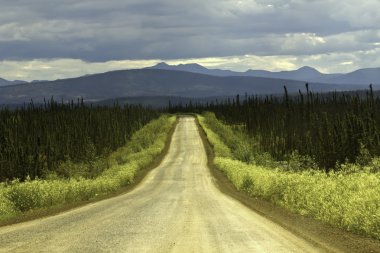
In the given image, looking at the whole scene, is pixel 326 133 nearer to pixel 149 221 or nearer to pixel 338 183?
pixel 338 183

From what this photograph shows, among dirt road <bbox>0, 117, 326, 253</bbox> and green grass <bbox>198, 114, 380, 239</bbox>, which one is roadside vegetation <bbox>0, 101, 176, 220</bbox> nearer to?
dirt road <bbox>0, 117, 326, 253</bbox>

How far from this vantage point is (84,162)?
6175cm

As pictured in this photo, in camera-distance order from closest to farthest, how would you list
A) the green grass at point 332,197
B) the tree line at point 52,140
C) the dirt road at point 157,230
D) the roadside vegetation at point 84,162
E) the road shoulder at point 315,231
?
the dirt road at point 157,230 < the road shoulder at point 315,231 < the green grass at point 332,197 < the roadside vegetation at point 84,162 < the tree line at point 52,140

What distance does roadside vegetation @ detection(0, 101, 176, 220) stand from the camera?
22955 millimetres

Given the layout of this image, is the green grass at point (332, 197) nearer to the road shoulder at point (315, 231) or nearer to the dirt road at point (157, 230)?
the road shoulder at point (315, 231)

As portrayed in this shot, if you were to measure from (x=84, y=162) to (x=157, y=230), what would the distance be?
49.1 meters

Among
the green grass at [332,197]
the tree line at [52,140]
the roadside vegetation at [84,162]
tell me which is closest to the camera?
the green grass at [332,197]

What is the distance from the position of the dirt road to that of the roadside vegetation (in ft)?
9.58

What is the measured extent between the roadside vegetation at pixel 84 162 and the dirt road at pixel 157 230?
2.92 m

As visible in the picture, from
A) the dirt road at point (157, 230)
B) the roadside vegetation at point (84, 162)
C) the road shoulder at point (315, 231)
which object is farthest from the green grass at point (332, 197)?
the roadside vegetation at point (84, 162)

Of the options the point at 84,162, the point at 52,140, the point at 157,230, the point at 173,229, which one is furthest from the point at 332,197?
the point at 52,140

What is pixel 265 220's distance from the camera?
54.6ft

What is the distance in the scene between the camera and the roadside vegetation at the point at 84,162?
75.3ft

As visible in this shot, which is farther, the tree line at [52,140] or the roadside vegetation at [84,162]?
Answer: the tree line at [52,140]
